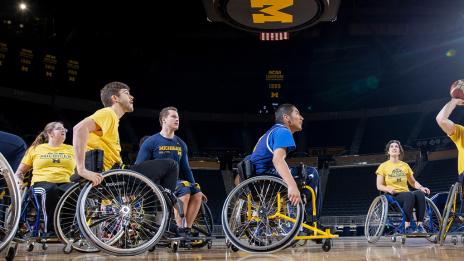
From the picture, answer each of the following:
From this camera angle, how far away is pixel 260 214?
2.61 meters

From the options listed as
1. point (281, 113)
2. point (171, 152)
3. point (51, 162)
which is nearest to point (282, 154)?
point (281, 113)

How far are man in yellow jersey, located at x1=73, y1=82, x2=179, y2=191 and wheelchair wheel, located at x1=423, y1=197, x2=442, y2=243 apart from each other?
299cm

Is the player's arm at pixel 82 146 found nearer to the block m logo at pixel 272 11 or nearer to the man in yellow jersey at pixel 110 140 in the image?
the man in yellow jersey at pixel 110 140

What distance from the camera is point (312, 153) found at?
1864 cm

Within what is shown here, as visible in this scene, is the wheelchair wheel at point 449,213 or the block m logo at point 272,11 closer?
the wheelchair wheel at point 449,213

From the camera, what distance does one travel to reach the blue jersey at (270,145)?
2.71m

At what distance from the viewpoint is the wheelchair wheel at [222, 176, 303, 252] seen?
8.43 ft

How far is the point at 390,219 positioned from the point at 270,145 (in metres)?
2.16

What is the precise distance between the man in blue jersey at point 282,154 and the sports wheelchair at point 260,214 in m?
0.07

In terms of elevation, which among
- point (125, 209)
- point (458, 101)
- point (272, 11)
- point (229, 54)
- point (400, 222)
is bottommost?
point (400, 222)

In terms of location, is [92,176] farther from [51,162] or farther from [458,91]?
[458,91]

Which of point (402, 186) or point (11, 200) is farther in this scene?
point (402, 186)

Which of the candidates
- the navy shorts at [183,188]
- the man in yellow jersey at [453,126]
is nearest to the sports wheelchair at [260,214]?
the navy shorts at [183,188]

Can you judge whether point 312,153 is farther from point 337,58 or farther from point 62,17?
point 62,17
